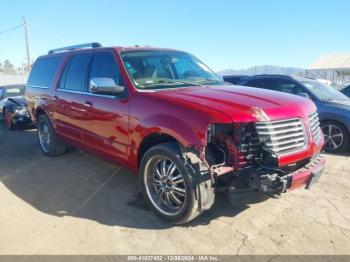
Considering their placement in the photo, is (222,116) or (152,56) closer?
(222,116)

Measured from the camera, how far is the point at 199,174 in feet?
11.2

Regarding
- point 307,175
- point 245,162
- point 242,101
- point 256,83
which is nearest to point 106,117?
A: point 242,101

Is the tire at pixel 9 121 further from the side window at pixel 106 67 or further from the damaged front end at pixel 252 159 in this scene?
the damaged front end at pixel 252 159

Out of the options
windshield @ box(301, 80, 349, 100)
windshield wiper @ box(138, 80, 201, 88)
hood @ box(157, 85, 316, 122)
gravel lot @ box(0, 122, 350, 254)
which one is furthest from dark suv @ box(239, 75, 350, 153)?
windshield wiper @ box(138, 80, 201, 88)

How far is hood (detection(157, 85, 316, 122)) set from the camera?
134 inches

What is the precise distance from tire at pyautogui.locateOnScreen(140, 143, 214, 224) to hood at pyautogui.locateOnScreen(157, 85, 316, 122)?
61 centimetres

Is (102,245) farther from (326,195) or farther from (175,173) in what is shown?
(326,195)

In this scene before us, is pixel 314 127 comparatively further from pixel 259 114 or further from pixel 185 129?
pixel 185 129

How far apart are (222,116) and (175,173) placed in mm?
931

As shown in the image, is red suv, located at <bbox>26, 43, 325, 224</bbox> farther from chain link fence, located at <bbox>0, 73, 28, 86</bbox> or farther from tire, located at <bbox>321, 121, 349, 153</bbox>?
chain link fence, located at <bbox>0, 73, 28, 86</bbox>

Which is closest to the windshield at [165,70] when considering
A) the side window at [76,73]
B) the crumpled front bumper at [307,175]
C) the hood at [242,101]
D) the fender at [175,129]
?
the hood at [242,101]

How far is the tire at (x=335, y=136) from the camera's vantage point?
277 inches

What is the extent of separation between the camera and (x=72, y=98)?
5.46 meters

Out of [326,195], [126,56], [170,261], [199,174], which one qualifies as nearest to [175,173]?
[199,174]
